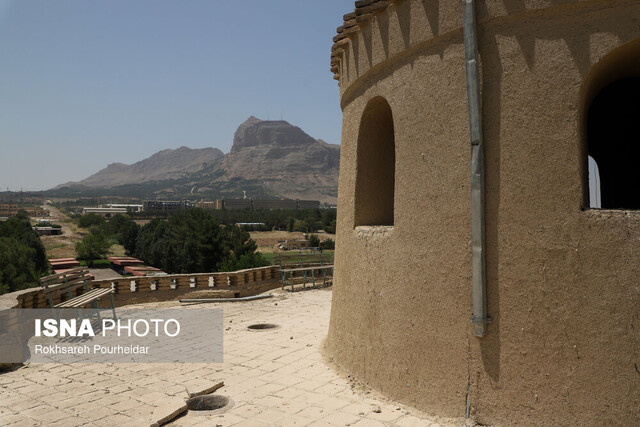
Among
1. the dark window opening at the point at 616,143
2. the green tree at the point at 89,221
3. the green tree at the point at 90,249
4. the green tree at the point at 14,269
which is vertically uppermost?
the dark window opening at the point at 616,143

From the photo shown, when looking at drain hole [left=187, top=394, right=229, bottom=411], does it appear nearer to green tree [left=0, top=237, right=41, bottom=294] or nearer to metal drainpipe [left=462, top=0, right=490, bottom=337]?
metal drainpipe [left=462, top=0, right=490, bottom=337]

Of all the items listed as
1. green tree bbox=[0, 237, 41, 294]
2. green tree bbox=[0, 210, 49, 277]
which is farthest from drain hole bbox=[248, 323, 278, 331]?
green tree bbox=[0, 210, 49, 277]

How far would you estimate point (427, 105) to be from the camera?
461 centimetres

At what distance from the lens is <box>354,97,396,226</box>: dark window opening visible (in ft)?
19.2

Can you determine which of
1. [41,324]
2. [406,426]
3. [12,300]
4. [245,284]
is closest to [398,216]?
[406,426]

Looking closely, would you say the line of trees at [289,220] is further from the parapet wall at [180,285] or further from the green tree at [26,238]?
the parapet wall at [180,285]

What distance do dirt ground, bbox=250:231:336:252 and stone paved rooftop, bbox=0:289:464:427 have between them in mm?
53445

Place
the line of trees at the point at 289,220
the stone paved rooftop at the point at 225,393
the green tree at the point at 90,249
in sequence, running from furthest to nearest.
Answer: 1. the line of trees at the point at 289,220
2. the green tree at the point at 90,249
3. the stone paved rooftop at the point at 225,393

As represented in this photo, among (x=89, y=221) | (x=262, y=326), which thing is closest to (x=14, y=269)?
(x=262, y=326)

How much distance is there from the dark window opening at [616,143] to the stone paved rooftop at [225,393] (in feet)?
14.5

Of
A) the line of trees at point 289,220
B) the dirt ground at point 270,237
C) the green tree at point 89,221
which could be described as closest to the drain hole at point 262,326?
the dirt ground at point 270,237

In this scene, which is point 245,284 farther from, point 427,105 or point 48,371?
point 427,105

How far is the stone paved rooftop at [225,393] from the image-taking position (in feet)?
14.8

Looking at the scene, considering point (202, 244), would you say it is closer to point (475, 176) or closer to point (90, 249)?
point (475, 176)
